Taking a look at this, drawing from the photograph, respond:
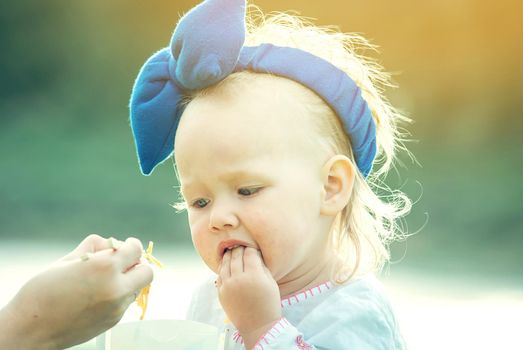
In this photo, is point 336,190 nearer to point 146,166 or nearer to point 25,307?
point 146,166

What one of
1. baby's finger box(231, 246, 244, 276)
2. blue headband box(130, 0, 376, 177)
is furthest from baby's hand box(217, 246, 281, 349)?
blue headband box(130, 0, 376, 177)

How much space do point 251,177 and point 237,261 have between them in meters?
0.12

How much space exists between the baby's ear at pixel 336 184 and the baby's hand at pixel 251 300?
0.17m

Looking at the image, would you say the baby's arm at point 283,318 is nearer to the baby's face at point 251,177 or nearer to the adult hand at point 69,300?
the baby's face at point 251,177

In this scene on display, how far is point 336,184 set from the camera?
1.20 m

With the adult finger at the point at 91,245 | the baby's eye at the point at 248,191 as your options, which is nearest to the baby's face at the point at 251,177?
the baby's eye at the point at 248,191

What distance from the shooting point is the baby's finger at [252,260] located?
3.50 feet

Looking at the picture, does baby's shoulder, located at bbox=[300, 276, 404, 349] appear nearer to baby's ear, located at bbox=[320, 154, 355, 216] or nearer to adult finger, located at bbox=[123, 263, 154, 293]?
baby's ear, located at bbox=[320, 154, 355, 216]

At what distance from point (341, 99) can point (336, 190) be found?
0.14 meters

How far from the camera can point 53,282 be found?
917 mm

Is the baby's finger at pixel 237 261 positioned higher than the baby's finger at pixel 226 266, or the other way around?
the baby's finger at pixel 237 261

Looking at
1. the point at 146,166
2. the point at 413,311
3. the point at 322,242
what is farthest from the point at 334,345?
the point at 413,311

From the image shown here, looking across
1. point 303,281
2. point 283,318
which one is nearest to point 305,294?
point 303,281

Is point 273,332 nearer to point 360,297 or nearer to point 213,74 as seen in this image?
point 360,297
